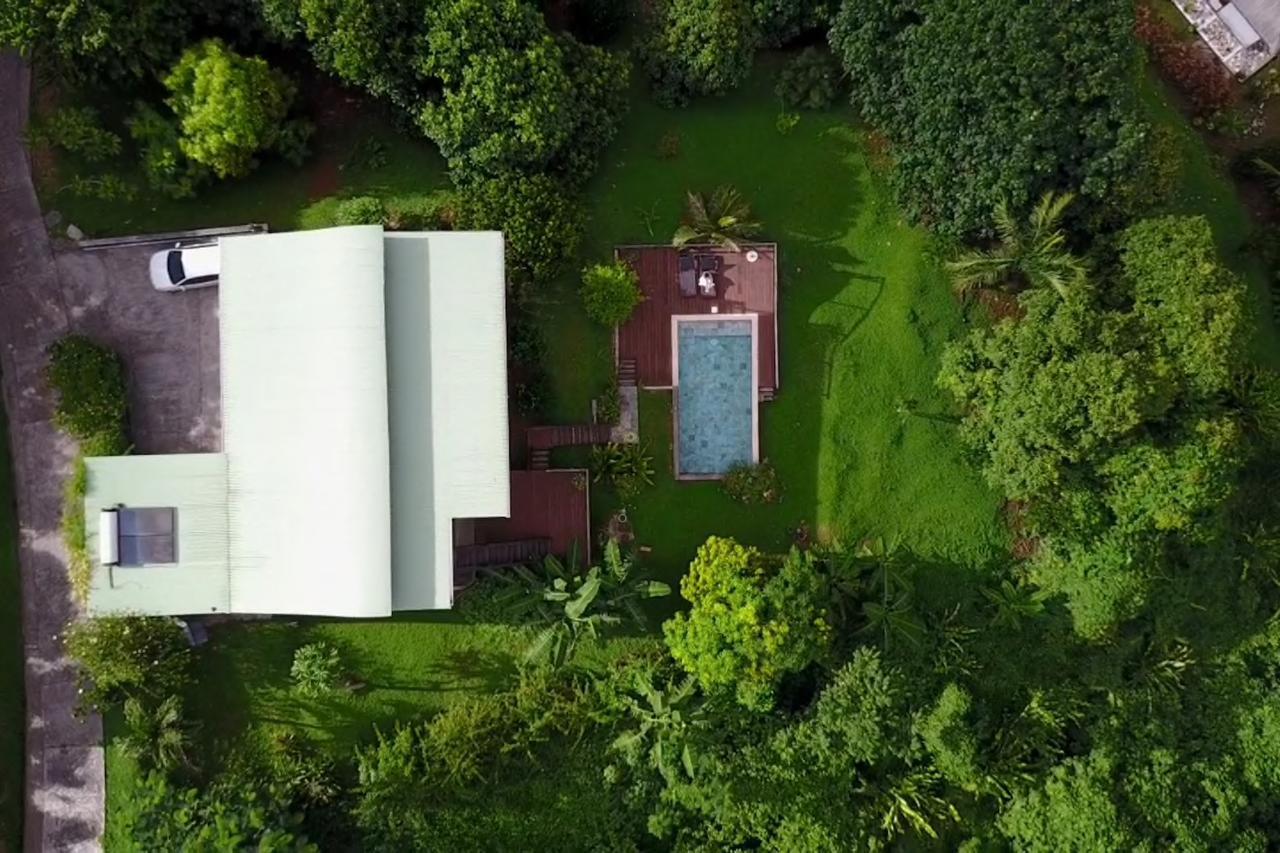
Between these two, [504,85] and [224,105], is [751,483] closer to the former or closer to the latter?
[504,85]

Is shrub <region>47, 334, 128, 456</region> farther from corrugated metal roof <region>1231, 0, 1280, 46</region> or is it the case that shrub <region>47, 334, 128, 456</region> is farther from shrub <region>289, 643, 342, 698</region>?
corrugated metal roof <region>1231, 0, 1280, 46</region>

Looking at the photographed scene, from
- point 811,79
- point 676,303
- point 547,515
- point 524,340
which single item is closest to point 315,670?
point 547,515


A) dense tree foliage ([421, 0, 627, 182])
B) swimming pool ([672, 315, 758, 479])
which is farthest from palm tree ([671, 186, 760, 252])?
dense tree foliage ([421, 0, 627, 182])

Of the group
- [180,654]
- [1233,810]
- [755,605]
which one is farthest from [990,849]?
[180,654]

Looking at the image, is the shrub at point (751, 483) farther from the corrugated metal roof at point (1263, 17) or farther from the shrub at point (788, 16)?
the corrugated metal roof at point (1263, 17)

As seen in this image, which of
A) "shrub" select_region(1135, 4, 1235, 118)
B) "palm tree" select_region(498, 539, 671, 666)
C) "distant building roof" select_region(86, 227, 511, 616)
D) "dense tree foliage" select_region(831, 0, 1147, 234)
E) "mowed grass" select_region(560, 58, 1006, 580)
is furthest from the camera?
"shrub" select_region(1135, 4, 1235, 118)

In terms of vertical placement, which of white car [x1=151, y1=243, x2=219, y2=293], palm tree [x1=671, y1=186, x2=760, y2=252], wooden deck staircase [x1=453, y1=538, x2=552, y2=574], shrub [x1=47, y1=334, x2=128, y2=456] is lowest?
wooden deck staircase [x1=453, y1=538, x2=552, y2=574]
